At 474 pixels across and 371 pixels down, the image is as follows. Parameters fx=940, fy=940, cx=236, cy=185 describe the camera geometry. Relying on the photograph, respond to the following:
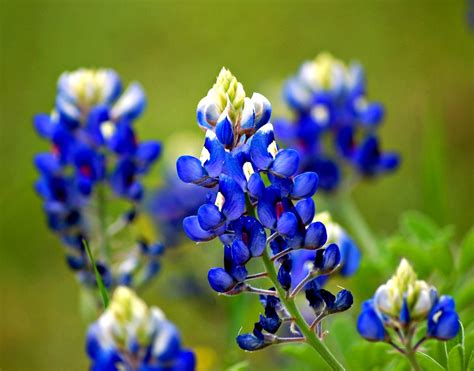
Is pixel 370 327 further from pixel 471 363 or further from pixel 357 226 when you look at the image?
pixel 357 226

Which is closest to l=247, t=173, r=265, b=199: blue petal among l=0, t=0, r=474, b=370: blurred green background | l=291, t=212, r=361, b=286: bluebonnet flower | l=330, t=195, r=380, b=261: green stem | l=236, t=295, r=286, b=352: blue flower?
l=236, t=295, r=286, b=352: blue flower

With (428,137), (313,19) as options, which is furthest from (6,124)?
(428,137)

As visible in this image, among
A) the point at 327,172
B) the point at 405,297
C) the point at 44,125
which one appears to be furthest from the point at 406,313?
the point at 327,172

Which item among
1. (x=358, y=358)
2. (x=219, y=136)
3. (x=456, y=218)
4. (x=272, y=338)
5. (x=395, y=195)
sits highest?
(x=395, y=195)

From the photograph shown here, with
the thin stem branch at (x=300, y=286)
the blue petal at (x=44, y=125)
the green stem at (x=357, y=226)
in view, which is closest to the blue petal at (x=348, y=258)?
the green stem at (x=357, y=226)

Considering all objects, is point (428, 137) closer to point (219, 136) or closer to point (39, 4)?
point (219, 136)
